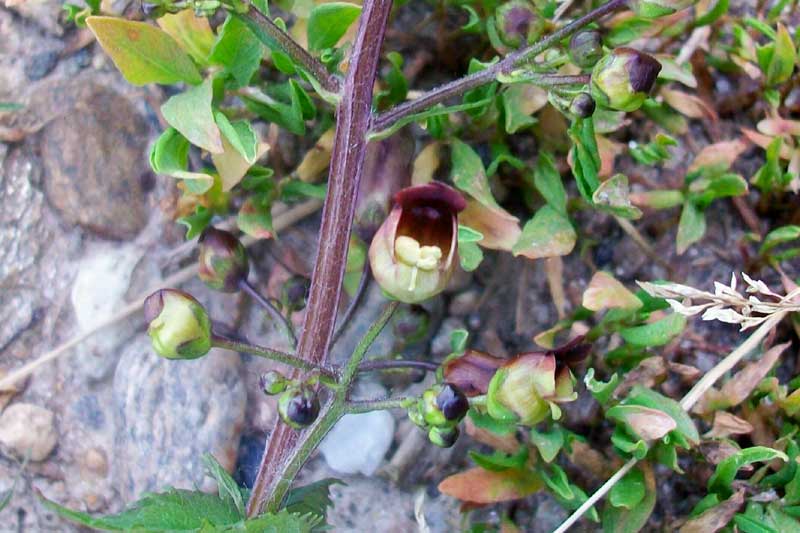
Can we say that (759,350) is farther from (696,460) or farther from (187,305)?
(187,305)

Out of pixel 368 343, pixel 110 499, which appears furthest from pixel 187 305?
pixel 110 499

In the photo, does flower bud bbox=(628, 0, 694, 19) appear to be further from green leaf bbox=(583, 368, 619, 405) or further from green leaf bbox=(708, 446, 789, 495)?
green leaf bbox=(708, 446, 789, 495)

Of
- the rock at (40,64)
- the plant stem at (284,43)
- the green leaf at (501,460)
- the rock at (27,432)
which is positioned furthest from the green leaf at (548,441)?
the rock at (40,64)

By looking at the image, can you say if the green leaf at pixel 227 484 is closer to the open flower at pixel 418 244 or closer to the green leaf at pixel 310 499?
the green leaf at pixel 310 499

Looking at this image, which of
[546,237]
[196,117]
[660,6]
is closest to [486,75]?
[660,6]

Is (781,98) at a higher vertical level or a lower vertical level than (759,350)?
higher

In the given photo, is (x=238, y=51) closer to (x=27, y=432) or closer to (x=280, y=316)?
(x=280, y=316)
